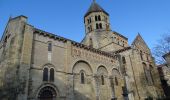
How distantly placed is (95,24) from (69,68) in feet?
63.1

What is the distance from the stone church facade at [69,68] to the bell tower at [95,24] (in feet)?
1.52

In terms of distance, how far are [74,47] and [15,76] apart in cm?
1065

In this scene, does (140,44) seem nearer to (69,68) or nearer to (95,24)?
(95,24)

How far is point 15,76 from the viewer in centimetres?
1972

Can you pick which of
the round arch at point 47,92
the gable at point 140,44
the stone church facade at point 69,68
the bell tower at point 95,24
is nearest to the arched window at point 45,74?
the stone church facade at point 69,68

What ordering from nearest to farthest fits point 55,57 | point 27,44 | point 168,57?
point 27,44, point 55,57, point 168,57

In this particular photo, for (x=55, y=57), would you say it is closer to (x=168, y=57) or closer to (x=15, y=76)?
(x=15, y=76)

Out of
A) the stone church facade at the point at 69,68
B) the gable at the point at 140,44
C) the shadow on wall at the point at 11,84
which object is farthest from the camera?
the gable at the point at 140,44

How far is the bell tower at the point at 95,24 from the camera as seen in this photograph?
40.8 meters

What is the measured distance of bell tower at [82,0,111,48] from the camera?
134ft

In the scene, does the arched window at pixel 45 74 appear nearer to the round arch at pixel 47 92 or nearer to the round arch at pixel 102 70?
the round arch at pixel 47 92

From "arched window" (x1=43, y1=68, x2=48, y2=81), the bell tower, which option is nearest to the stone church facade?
"arched window" (x1=43, y1=68, x2=48, y2=81)

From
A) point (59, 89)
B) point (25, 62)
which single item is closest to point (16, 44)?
point (25, 62)

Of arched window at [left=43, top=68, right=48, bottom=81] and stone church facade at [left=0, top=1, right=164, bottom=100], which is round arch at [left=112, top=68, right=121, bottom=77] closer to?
stone church facade at [left=0, top=1, right=164, bottom=100]
